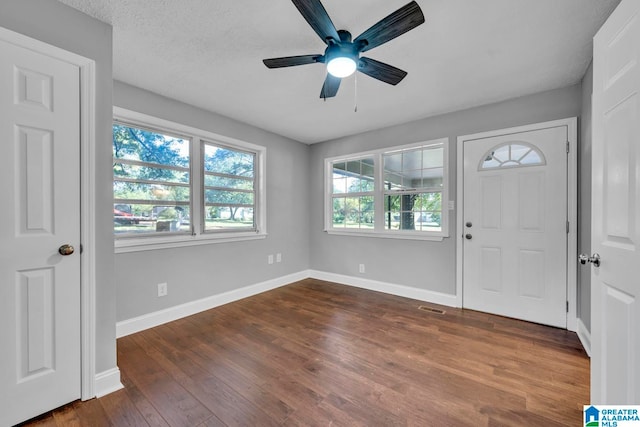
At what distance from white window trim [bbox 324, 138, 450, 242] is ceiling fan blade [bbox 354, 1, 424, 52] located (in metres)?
2.11

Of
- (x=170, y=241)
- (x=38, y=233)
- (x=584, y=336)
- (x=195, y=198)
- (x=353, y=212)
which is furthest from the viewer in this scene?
(x=353, y=212)

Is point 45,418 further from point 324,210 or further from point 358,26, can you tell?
point 324,210

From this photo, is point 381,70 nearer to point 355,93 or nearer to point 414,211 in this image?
point 355,93

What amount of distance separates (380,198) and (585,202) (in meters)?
2.14

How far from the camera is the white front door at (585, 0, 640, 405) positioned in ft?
3.39

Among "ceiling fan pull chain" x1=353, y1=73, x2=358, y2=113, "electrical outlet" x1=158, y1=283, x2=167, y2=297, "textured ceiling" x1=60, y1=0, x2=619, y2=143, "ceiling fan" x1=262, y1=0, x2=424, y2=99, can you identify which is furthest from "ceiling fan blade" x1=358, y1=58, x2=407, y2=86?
"electrical outlet" x1=158, y1=283, x2=167, y2=297

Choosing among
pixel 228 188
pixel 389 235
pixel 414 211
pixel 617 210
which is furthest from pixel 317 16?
pixel 389 235

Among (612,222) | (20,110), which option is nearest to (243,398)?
(20,110)

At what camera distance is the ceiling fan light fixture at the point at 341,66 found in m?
1.62

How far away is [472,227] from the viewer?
121 inches

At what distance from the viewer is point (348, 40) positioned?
166cm

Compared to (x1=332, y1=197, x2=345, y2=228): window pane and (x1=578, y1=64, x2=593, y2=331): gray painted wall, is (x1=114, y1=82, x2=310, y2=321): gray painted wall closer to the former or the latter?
(x1=332, y1=197, x2=345, y2=228): window pane

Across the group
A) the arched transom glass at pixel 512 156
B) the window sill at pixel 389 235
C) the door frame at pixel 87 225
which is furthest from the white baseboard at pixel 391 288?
the door frame at pixel 87 225

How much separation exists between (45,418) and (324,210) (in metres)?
3.60
